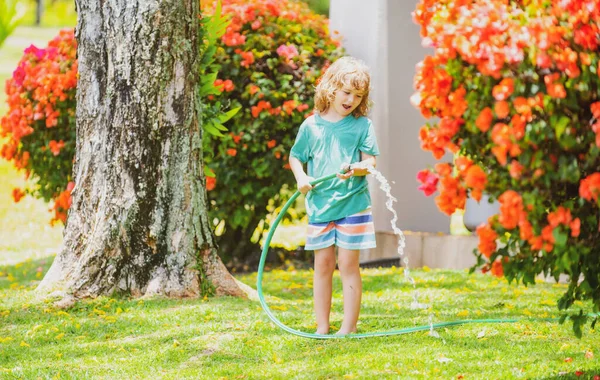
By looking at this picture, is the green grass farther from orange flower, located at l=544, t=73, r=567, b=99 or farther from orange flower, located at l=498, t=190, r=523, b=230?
orange flower, located at l=544, t=73, r=567, b=99

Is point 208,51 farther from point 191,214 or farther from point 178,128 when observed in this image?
point 191,214

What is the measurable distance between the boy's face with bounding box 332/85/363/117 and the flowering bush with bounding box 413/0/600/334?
1327mm

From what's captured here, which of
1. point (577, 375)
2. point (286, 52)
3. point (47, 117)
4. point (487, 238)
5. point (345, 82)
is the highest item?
point (286, 52)

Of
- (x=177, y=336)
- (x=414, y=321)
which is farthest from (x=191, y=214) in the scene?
(x=414, y=321)

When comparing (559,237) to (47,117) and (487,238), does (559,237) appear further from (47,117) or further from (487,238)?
(47,117)

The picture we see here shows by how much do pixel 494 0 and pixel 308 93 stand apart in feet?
14.1

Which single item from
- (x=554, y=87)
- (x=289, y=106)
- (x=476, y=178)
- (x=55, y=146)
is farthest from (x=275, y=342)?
(x=55, y=146)

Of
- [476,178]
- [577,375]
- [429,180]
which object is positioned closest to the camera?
[476,178]

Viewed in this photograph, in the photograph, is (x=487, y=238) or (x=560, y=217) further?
(x=487, y=238)

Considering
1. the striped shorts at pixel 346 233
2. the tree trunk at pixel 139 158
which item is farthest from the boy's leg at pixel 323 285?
the tree trunk at pixel 139 158

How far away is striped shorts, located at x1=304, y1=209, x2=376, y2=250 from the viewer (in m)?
4.56

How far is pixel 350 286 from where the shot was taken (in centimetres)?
462

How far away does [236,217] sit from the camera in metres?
7.67

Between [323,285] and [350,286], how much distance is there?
6.2 inches
